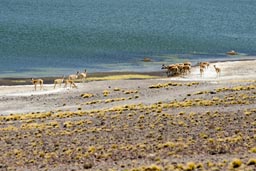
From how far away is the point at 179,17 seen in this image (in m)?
133

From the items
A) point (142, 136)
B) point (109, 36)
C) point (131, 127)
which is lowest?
point (142, 136)

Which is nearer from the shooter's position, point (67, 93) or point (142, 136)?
point (142, 136)

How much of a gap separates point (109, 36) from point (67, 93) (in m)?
46.3

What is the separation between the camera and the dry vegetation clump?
2317 centimetres

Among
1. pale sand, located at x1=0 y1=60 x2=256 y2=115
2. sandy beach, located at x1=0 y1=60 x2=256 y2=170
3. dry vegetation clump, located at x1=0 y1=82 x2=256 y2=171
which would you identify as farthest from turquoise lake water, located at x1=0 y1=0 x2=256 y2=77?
dry vegetation clump, located at x1=0 y1=82 x2=256 y2=171

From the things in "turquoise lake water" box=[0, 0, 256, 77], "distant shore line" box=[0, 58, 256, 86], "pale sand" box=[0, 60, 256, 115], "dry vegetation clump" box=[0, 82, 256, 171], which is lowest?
"dry vegetation clump" box=[0, 82, 256, 171]

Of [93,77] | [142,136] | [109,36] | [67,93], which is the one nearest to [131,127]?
[142,136]

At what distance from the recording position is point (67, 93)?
45.2 meters

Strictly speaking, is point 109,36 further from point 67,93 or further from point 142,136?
point 142,136

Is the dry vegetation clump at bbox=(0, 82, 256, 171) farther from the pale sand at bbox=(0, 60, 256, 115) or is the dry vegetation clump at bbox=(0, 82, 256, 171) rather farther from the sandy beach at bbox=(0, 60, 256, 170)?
the pale sand at bbox=(0, 60, 256, 115)

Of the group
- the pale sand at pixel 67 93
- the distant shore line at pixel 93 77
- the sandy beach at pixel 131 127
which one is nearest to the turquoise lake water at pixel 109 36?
the distant shore line at pixel 93 77

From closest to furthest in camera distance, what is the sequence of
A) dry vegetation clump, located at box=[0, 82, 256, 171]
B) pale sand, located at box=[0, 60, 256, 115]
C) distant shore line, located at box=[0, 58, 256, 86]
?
dry vegetation clump, located at box=[0, 82, 256, 171], pale sand, located at box=[0, 60, 256, 115], distant shore line, located at box=[0, 58, 256, 86]

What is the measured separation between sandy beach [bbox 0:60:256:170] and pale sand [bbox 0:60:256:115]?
76 mm

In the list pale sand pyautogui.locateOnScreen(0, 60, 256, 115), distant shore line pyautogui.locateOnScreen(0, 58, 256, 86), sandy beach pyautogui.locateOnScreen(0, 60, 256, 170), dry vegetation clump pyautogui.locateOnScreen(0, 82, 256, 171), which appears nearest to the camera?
dry vegetation clump pyautogui.locateOnScreen(0, 82, 256, 171)
